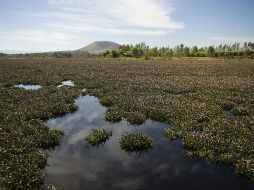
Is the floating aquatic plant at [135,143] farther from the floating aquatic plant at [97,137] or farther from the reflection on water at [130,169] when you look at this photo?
the floating aquatic plant at [97,137]

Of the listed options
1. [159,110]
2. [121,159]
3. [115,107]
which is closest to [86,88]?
[115,107]

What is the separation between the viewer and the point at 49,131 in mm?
20141

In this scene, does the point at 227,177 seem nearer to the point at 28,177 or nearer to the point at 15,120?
the point at 28,177

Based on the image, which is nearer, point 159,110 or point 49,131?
point 49,131

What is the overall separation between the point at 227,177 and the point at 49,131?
12.4m

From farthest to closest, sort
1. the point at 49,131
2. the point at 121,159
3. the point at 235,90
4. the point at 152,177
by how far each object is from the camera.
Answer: the point at 235,90 < the point at 49,131 < the point at 121,159 < the point at 152,177

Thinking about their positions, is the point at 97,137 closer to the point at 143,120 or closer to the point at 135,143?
the point at 135,143

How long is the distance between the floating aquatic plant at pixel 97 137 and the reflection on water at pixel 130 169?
362 millimetres

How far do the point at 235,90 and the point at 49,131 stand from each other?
28.9 m

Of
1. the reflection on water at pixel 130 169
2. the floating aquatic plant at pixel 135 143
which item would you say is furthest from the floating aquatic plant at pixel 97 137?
the floating aquatic plant at pixel 135 143

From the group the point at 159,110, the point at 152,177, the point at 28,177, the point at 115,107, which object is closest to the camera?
the point at 28,177

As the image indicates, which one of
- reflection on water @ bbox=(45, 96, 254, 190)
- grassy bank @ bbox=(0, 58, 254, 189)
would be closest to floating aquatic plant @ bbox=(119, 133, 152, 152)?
reflection on water @ bbox=(45, 96, 254, 190)

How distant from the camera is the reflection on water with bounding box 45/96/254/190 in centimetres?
1378

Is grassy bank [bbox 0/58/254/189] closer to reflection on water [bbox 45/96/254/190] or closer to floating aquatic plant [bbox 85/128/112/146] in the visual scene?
reflection on water [bbox 45/96/254/190]
